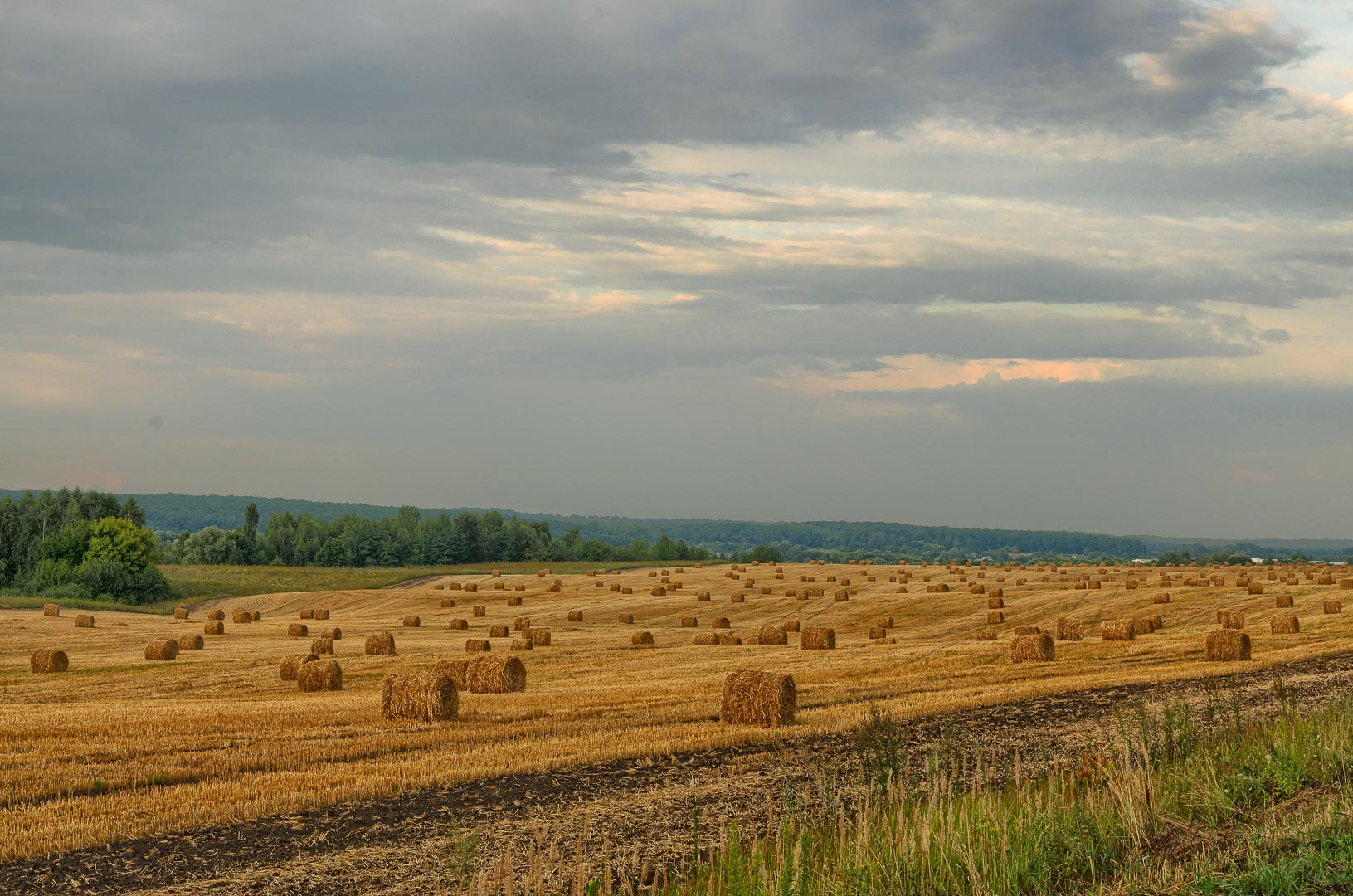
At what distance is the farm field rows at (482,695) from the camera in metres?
13.8

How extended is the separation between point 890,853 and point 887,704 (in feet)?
39.7

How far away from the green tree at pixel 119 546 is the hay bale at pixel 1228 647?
73581mm

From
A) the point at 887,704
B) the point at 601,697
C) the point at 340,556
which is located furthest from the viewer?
the point at 340,556

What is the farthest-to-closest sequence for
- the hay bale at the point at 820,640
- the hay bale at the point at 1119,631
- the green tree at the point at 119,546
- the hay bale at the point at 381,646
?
the green tree at the point at 119,546 → the hay bale at the point at 381,646 → the hay bale at the point at 820,640 → the hay bale at the point at 1119,631

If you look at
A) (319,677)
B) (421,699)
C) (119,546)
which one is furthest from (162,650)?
(119,546)

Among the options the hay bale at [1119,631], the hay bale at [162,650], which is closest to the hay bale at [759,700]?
the hay bale at [1119,631]

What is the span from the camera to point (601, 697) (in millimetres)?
22562

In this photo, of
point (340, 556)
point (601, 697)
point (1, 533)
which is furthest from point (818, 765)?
point (340, 556)

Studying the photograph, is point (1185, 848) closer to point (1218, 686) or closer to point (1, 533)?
point (1218, 686)

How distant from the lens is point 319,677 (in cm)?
2644

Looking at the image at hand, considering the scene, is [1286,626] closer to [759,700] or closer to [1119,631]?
[1119,631]

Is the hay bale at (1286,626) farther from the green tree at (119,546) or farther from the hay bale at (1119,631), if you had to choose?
the green tree at (119,546)

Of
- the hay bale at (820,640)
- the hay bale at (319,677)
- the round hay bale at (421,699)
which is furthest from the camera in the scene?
the hay bale at (820,640)

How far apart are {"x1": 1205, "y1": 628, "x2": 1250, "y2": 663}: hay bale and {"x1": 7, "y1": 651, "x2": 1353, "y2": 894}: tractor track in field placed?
31.6 feet
